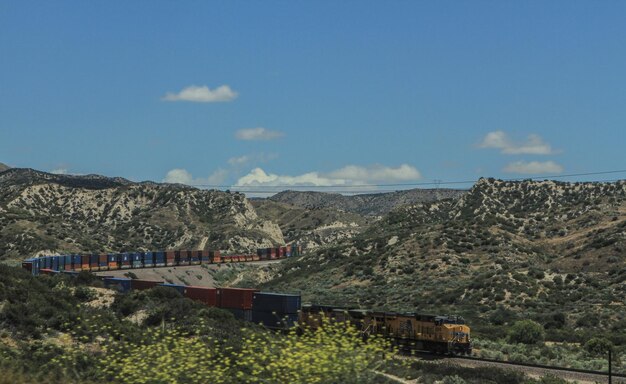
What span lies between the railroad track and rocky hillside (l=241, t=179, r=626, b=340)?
17917 millimetres

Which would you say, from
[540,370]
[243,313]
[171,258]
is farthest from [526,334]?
[171,258]

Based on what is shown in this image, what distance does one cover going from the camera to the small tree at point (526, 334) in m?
46.5

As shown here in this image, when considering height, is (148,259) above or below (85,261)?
below

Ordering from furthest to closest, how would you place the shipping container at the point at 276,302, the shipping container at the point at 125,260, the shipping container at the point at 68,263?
the shipping container at the point at 125,260 → the shipping container at the point at 68,263 → the shipping container at the point at 276,302

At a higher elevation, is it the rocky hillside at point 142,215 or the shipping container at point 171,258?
the rocky hillside at point 142,215

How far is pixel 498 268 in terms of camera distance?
81.3 m

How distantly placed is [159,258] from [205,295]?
59.9m

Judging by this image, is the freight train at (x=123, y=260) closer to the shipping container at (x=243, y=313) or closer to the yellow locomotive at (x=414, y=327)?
the shipping container at (x=243, y=313)

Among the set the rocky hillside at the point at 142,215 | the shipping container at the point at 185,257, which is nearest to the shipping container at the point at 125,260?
the shipping container at the point at 185,257

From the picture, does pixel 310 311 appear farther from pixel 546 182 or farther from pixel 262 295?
pixel 546 182

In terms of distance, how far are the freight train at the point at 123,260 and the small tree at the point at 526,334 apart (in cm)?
5145

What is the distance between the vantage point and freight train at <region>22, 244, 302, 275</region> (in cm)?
8369

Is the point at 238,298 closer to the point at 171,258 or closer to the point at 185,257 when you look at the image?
the point at 171,258

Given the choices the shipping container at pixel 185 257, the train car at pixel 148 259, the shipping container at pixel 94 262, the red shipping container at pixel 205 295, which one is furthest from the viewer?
the shipping container at pixel 185 257
